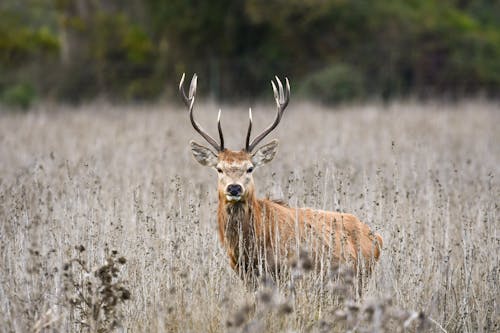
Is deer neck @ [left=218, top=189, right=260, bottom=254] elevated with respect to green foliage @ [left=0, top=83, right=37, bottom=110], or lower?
lower

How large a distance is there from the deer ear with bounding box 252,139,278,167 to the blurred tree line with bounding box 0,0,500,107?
1445cm

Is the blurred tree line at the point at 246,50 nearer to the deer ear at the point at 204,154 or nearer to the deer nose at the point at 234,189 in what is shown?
the deer ear at the point at 204,154

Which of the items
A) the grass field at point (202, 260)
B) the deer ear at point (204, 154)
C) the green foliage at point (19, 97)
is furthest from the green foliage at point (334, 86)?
the deer ear at point (204, 154)

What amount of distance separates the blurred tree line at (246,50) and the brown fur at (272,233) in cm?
1489

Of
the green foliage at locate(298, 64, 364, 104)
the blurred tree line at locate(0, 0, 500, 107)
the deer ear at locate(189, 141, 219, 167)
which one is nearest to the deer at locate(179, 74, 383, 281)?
the deer ear at locate(189, 141, 219, 167)

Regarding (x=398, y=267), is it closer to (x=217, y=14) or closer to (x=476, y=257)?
(x=476, y=257)

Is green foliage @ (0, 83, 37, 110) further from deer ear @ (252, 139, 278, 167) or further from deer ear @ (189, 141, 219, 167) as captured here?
deer ear @ (252, 139, 278, 167)

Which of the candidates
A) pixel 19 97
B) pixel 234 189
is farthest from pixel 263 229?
pixel 19 97

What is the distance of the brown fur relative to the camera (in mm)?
6121

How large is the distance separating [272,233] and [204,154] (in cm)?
96

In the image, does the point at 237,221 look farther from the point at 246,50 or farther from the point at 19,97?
the point at 246,50

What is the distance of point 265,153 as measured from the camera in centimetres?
690

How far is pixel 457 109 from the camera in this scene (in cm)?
1747

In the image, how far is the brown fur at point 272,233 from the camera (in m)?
6.12
